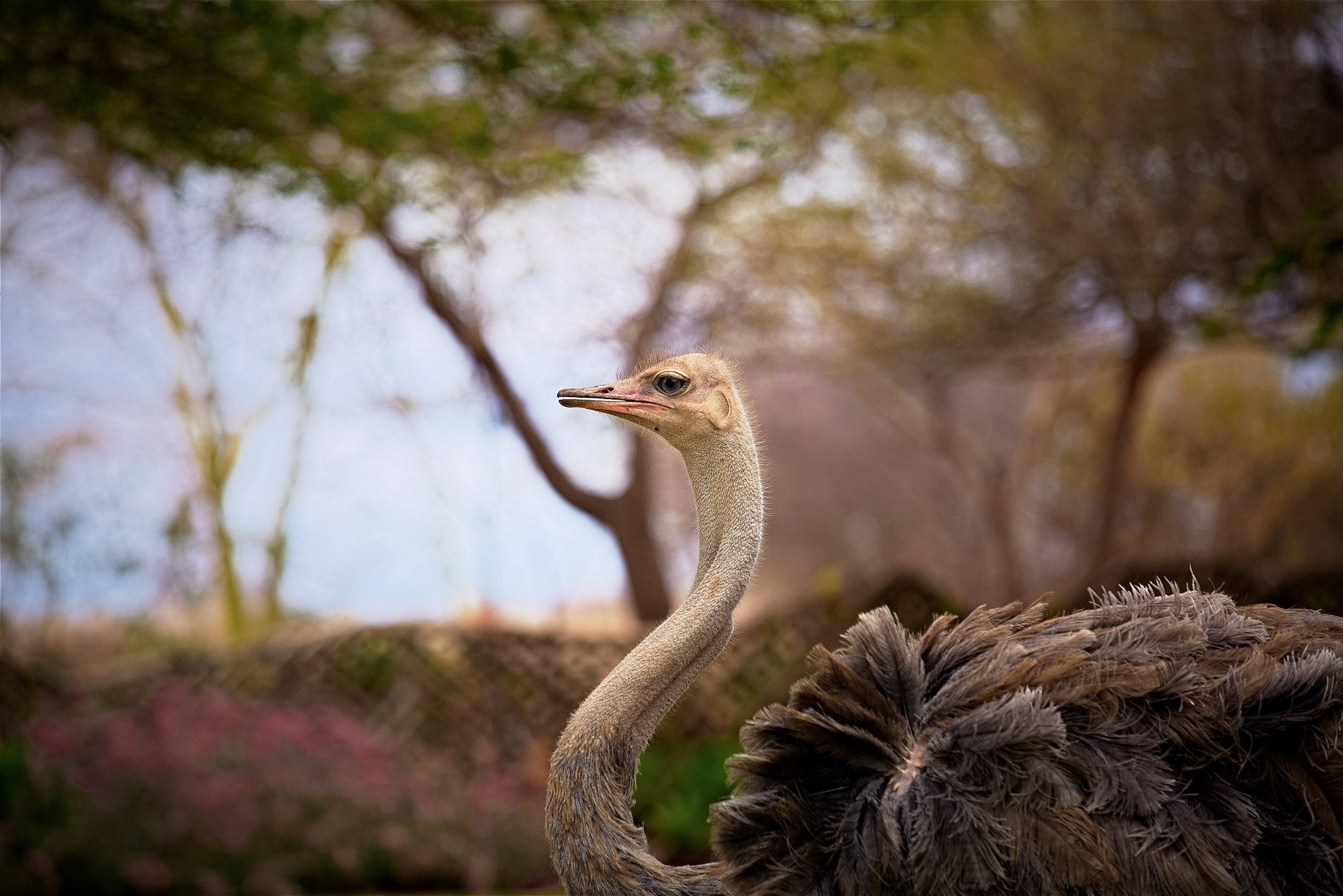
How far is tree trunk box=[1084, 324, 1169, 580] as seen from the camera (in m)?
12.4

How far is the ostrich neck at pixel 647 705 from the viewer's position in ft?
8.67

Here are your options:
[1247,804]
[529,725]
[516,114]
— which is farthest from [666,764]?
[1247,804]

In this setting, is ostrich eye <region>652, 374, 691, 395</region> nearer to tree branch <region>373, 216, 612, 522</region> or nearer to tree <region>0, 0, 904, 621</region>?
tree <region>0, 0, 904, 621</region>

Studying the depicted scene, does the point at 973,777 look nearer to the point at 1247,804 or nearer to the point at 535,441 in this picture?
the point at 1247,804

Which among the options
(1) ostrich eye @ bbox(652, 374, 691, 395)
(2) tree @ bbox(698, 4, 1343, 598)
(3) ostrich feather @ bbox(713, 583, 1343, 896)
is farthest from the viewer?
(2) tree @ bbox(698, 4, 1343, 598)

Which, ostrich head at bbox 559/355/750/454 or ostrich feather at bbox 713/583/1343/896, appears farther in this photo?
ostrich head at bbox 559/355/750/454

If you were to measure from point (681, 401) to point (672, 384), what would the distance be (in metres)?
0.05

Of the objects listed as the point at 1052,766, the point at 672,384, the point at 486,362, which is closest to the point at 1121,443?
the point at 486,362

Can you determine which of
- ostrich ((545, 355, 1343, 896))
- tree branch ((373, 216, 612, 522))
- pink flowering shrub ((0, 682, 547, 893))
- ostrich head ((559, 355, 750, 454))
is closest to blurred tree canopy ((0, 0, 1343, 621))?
tree branch ((373, 216, 612, 522))

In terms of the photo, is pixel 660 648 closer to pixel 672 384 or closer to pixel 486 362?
pixel 672 384

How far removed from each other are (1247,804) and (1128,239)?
8.41 metres

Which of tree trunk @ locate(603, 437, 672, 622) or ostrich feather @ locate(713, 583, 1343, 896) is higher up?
ostrich feather @ locate(713, 583, 1343, 896)

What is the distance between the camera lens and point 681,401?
9.78 feet

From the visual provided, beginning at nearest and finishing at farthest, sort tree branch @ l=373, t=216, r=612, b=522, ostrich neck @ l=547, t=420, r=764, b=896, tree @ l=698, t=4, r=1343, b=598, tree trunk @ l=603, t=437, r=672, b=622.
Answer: ostrich neck @ l=547, t=420, r=764, b=896 → tree branch @ l=373, t=216, r=612, b=522 → tree trunk @ l=603, t=437, r=672, b=622 → tree @ l=698, t=4, r=1343, b=598
